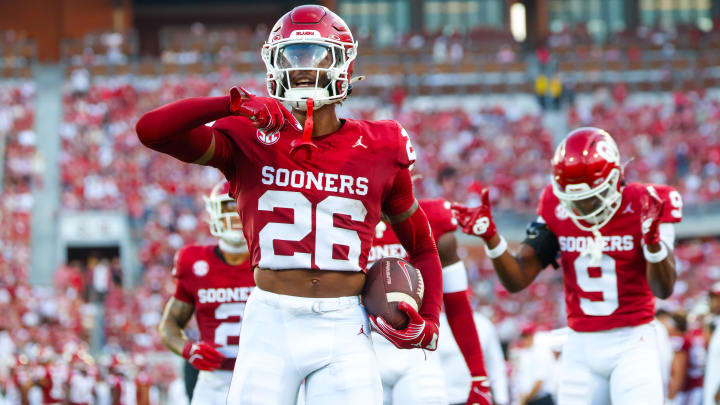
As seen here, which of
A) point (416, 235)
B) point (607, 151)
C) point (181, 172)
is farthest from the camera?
point (181, 172)

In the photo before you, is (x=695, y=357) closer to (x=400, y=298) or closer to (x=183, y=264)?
(x=183, y=264)

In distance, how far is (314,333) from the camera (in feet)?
12.3

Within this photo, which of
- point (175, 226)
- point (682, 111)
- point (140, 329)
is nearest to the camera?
point (140, 329)

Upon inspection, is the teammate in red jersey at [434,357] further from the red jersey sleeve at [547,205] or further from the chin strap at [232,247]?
the chin strap at [232,247]

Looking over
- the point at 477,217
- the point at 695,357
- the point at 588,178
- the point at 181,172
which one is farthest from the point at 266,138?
the point at 181,172

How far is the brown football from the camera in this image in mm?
3771

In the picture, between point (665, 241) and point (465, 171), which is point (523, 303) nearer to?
point (465, 171)

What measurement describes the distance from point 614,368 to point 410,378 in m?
1.06

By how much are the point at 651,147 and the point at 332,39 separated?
21.2 m

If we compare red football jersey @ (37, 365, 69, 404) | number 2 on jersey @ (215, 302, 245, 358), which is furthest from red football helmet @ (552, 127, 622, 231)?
red football jersey @ (37, 365, 69, 404)

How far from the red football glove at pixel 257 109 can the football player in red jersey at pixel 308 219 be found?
12 centimetres

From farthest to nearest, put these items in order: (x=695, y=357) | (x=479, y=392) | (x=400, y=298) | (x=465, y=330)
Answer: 1. (x=695, y=357)
2. (x=465, y=330)
3. (x=479, y=392)
4. (x=400, y=298)

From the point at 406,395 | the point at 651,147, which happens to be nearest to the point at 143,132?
the point at 406,395

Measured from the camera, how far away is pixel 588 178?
5508 mm
